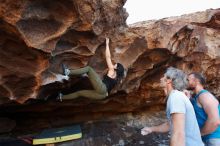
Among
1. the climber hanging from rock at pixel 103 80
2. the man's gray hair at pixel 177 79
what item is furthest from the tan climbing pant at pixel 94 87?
the man's gray hair at pixel 177 79

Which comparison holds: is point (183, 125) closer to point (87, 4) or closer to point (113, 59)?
point (87, 4)

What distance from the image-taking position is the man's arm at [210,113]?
3029 mm

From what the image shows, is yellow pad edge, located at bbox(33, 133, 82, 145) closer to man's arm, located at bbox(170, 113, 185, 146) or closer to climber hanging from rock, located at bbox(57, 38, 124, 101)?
climber hanging from rock, located at bbox(57, 38, 124, 101)

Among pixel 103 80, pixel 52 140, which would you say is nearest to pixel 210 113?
pixel 103 80

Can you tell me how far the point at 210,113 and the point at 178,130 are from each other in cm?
68

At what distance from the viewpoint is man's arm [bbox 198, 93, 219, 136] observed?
3029mm

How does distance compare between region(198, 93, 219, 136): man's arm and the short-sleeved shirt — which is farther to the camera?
region(198, 93, 219, 136): man's arm

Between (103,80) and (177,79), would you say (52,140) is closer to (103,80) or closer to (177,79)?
(103,80)

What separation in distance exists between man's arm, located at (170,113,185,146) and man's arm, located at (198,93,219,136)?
0.62m

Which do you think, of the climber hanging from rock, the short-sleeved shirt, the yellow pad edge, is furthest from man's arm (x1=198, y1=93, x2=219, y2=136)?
the yellow pad edge

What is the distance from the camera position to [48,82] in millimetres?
4383

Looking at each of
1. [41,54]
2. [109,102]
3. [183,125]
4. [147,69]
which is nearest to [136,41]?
[147,69]

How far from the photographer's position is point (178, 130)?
8.28 feet

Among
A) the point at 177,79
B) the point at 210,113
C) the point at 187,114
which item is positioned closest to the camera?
the point at 187,114
